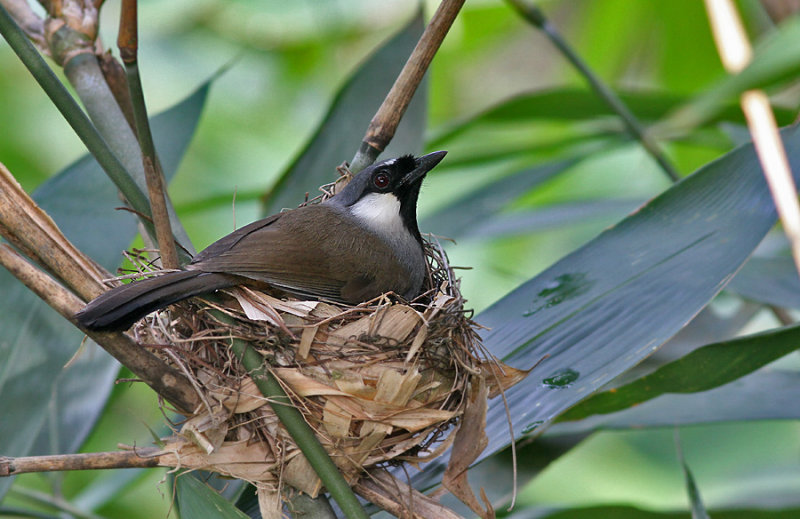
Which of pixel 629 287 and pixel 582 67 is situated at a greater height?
pixel 582 67

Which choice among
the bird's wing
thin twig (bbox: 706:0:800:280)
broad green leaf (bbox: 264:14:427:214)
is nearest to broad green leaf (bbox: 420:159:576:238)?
broad green leaf (bbox: 264:14:427:214)

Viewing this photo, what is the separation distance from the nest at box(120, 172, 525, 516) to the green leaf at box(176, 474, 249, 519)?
6 cm

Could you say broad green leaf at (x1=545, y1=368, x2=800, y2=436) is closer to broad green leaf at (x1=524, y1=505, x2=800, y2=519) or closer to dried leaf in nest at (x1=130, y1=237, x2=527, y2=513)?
broad green leaf at (x1=524, y1=505, x2=800, y2=519)

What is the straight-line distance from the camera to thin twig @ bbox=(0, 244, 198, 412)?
1.27m

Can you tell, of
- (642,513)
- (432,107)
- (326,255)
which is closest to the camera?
(326,255)

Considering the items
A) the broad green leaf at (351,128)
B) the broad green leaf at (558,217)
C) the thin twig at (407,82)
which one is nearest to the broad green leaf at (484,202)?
the broad green leaf at (558,217)

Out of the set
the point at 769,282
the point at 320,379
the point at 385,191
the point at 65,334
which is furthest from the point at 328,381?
the point at 769,282

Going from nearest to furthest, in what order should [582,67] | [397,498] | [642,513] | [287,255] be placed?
[397,498]
[287,255]
[642,513]
[582,67]

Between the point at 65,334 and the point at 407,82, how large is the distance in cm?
109

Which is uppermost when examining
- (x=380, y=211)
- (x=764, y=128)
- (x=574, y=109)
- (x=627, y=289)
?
(x=574, y=109)

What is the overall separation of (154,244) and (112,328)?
418mm

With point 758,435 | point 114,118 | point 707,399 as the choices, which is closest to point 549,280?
point 707,399

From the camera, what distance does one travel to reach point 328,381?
1.67 m

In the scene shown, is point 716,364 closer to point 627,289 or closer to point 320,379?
point 627,289
